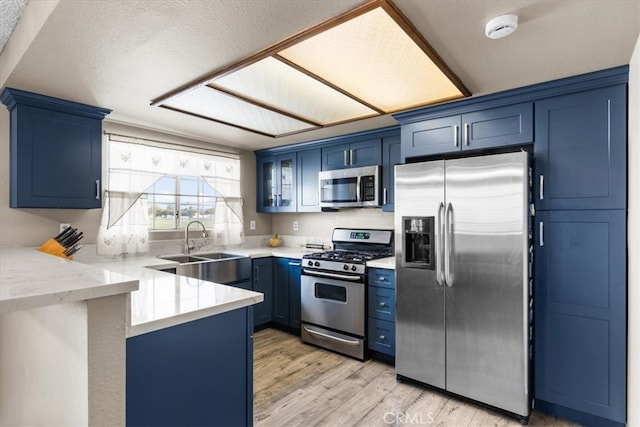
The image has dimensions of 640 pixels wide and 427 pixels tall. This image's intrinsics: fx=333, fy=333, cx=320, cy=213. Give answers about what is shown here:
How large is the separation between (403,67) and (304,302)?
2478 millimetres

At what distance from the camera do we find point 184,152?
3.71 m

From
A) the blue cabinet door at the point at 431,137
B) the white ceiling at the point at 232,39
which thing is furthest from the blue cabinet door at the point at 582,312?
the white ceiling at the point at 232,39

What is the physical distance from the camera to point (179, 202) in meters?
3.73

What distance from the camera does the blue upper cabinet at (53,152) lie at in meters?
2.36

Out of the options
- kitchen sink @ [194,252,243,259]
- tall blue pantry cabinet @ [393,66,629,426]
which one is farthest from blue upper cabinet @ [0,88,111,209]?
tall blue pantry cabinet @ [393,66,629,426]

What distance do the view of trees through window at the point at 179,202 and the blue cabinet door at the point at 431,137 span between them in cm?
238

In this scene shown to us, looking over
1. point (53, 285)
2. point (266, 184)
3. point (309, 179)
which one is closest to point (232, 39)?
point (53, 285)

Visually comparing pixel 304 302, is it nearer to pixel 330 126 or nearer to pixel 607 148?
pixel 330 126

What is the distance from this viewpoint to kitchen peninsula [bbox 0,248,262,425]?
95 cm

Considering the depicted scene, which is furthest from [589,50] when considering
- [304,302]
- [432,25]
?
[304,302]

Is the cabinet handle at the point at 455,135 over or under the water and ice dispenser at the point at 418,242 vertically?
over

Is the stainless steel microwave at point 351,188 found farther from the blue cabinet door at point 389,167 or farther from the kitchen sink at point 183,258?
the kitchen sink at point 183,258

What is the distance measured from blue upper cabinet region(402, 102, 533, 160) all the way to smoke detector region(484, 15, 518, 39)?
98 centimetres

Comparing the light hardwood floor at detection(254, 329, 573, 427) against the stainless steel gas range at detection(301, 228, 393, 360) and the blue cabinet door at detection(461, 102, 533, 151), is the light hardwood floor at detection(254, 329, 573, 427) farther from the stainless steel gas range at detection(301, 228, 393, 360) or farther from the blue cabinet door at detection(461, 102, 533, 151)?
the blue cabinet door at detection(461, 102, 533, 151)
